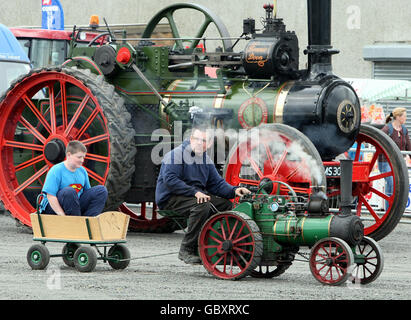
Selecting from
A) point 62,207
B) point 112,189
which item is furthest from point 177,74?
point 62,207

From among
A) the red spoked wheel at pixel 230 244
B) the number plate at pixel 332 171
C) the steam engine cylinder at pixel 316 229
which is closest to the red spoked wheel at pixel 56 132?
the number plate at pixel 332 171

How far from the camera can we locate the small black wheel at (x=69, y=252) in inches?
333

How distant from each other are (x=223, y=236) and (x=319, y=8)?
11.8 feet

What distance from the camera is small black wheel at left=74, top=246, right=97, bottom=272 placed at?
26.7 feet

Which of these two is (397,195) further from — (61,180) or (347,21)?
(347,21)

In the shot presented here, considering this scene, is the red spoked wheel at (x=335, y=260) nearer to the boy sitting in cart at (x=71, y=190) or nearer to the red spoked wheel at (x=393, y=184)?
the boy sitting in cart at (x=71, y=190)

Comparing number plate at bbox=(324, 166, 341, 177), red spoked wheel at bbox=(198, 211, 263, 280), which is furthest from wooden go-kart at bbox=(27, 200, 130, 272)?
number plate at bbox=(324, 166, 341, 177)

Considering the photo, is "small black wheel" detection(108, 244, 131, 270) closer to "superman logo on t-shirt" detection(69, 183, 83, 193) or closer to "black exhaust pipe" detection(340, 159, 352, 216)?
"superman logo on t-shirt" detection(69, 183, 83, 193)

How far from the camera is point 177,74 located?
457 inches

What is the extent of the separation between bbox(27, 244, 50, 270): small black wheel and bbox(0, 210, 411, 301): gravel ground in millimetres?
69

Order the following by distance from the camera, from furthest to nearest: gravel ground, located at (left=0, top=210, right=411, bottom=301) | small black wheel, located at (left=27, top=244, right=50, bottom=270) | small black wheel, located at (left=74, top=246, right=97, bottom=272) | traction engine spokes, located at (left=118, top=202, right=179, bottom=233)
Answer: traction engine spokes, located at (left=118, top=202, right=179, bottom=233) < small black wheel, located at (left=27, top=244, right=50, bottom=270) < small black wheel, located at (left=74, top=246, right=97, bottom=272) < gravel ground, located at (left=0, top=210, right=411, bottom=301)

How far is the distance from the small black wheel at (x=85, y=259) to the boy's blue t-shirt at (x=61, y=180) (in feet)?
1.78

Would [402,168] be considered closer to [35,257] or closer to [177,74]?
[177,74]

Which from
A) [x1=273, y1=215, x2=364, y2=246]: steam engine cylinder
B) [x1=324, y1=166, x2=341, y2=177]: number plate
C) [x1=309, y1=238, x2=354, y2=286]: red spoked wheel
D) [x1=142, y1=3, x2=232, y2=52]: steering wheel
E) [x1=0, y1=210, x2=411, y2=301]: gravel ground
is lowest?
[x1=0, y1=210, x2=411, y2=301]: gravel ground
